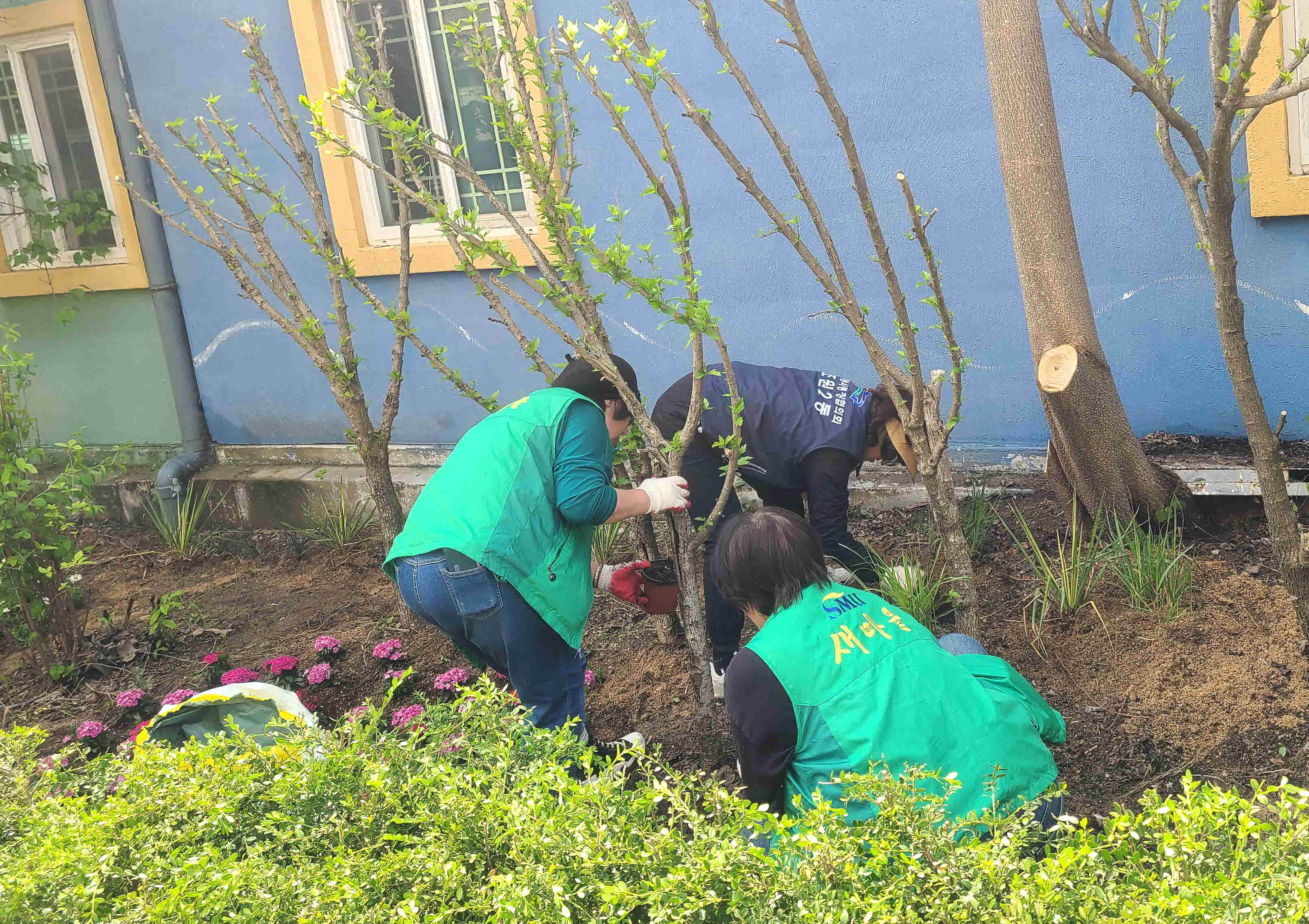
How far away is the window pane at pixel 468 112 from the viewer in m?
5.77

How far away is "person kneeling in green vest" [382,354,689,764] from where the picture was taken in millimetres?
3057

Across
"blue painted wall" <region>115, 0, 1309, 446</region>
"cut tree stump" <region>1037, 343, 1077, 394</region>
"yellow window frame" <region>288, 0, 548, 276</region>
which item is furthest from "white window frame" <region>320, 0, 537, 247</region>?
"cut tree stump" <region>1037, 343, 1077, 394</region>

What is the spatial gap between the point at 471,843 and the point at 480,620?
1.34 m

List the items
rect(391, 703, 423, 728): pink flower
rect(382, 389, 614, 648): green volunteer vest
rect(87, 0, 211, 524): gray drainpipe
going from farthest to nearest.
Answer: rect(87, 0, 211, 524): gray drainpipe, rect(391, 703, 423, 728): pink flower, rect(382, 389, 614, 648): green volunteer vest

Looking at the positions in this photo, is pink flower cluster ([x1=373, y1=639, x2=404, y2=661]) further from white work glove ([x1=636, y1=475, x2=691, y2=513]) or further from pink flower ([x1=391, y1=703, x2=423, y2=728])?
white work glove ([x1=636, y1=475, x2=691, y2=513])

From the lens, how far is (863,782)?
1701mm

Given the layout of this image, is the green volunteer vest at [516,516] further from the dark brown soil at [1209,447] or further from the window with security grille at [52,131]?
the window with security grille at [52,131]

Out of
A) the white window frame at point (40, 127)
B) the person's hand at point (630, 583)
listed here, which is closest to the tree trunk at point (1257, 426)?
the person's hand at point (630, 583)

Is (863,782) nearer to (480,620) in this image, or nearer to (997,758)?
(997,758)

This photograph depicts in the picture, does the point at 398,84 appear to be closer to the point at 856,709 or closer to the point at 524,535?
the point at 524,535

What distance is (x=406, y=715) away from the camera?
3.58m

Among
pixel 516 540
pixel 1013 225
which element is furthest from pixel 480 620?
pixel 1013 225

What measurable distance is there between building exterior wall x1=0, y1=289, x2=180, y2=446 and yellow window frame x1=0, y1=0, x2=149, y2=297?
0.09 metres

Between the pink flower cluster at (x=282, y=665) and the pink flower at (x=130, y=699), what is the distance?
1.57 feet
